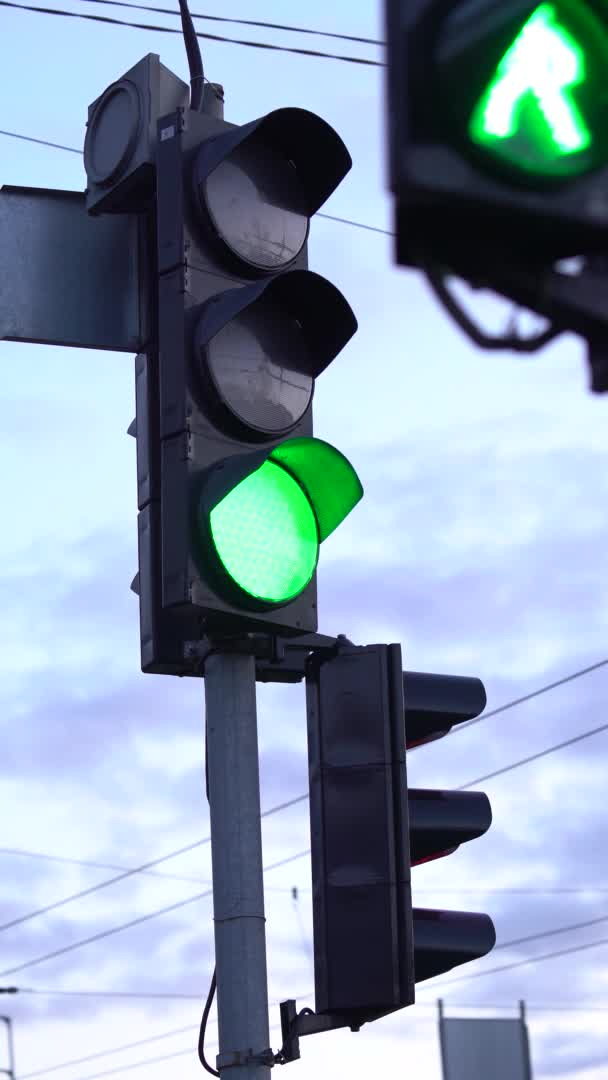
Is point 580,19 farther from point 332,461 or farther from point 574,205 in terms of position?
point 332,461

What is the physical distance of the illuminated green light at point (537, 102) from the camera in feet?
6.68

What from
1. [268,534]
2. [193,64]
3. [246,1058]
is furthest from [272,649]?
[193,64]

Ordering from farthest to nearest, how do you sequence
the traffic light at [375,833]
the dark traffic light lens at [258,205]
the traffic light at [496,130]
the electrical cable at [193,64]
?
the electrical cable at [193,64] → the dark traffic light lens at [258,205] → the traffic light at [375,833] → the traffic light at [496,130]

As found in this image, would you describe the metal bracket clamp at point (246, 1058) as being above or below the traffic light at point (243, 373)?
below

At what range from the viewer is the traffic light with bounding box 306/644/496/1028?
3951 mm

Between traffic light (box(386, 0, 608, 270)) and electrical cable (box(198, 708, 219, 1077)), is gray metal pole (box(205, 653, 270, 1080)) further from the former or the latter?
traffic light (box(386, 0, 608, 270))

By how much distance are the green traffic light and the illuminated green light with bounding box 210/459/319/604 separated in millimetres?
1974

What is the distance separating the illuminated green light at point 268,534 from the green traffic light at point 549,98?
1.97m

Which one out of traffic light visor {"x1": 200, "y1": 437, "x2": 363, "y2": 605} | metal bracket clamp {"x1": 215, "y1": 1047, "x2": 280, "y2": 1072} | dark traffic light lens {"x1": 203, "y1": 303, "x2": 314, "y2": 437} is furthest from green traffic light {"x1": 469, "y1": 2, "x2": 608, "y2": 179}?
metal bracket clamp {"x1": 215, "y1": 1047, "x2": 280, "y2": 1072}

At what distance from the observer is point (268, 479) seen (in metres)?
4.11

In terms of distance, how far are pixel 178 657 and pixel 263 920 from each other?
59cm

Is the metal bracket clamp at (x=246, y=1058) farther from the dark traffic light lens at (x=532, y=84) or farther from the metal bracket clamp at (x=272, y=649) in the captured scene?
the dark traffic light lens at (x=532, y=84)

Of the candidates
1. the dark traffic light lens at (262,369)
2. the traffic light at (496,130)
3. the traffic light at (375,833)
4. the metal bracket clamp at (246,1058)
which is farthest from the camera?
the dark traffic light lens at (262,369)

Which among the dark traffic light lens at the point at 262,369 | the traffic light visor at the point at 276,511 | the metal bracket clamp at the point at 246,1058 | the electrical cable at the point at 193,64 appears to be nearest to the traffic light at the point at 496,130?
the traffic light visor at the point at 276,511
